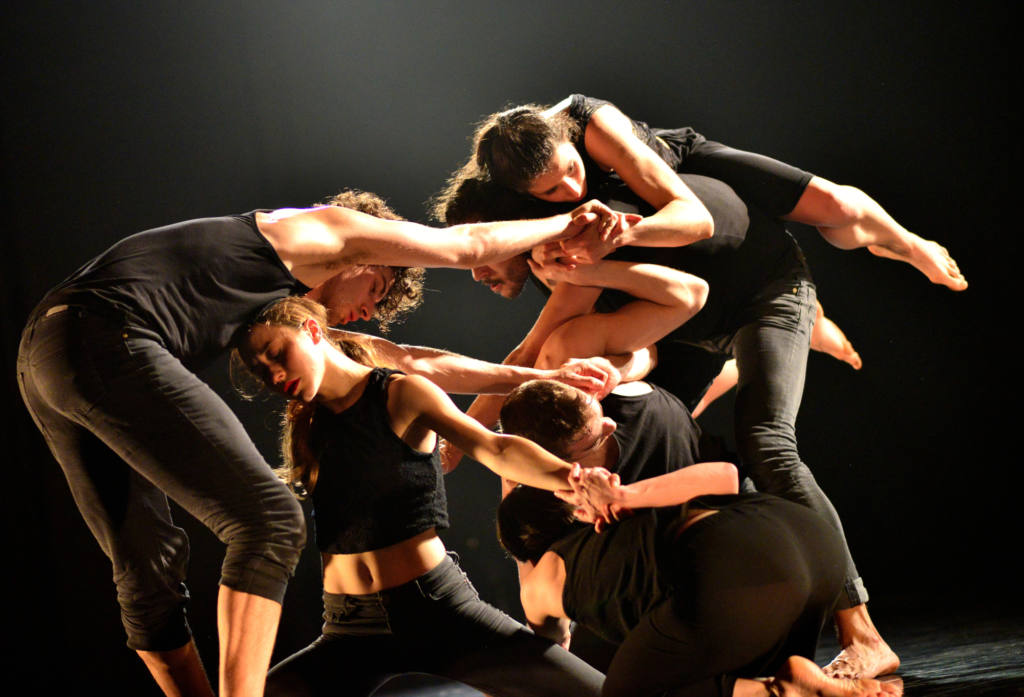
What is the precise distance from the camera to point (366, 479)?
185 centimetres

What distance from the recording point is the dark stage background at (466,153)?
2363 millimetres

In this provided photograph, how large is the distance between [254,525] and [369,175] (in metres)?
1.13

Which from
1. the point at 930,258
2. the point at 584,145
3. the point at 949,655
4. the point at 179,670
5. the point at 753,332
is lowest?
the point at 949,655

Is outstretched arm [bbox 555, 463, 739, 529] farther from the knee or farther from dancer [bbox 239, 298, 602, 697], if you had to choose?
the knee

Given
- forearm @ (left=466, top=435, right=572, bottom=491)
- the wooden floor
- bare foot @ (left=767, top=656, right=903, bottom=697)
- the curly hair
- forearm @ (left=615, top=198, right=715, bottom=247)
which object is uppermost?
the curly hair

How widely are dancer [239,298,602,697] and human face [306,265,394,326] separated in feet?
0.33

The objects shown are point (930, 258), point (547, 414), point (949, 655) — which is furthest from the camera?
point (930, 258)

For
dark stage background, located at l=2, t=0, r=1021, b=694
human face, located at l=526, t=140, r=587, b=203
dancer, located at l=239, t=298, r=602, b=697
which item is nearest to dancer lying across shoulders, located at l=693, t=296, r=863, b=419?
dark stage background, located at l=2, t=0, r=1021, b=694

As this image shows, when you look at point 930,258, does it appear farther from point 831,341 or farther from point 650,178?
point 650,178

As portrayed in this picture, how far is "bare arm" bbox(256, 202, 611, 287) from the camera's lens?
177cm

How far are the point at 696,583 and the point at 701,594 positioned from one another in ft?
0.08

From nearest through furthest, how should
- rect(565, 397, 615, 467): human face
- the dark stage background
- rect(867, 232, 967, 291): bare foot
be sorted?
rect(565, 397, 615, 467): human face → the dark stage background → rect(867, 232, 967, 291): bare foot

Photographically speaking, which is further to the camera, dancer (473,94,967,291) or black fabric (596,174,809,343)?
black fabric (596,174,809,343)

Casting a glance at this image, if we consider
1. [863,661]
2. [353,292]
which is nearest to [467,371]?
[353,292]
